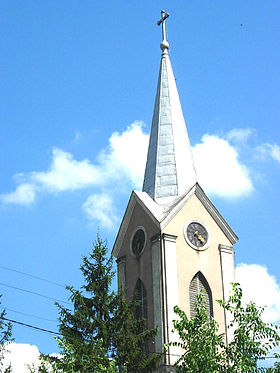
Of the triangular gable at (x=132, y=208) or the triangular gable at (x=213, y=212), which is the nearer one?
the triangular gable at (x=132, y=208)

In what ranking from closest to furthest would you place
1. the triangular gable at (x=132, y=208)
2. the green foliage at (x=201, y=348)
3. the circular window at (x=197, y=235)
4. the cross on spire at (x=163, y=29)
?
1. the green foliage at (x=201, y=348)
2. the circular window at (x=197, y=235)
3. the triangular gable at (x=132, y=208)
4. the cross on spire at (x=163, y=29)

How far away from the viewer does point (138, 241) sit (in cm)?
3850

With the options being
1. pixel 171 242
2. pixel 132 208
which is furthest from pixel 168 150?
pixel 171 242

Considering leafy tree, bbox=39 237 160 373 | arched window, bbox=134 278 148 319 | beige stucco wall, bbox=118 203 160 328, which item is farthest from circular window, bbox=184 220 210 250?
leafy tree, bbox=39 237 160 373

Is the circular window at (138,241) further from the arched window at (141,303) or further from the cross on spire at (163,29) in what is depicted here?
the cross on spire at (163,29)

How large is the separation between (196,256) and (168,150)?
632cm

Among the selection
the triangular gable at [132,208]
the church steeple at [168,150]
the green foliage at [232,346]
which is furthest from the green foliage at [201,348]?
the church steeple at [168,150]

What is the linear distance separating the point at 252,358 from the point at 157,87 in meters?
23.8

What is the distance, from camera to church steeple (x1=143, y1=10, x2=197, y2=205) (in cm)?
3972

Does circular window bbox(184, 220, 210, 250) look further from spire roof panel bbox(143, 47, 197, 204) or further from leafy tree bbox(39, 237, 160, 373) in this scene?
leafy tree bbox(39, 237, 160, 373)

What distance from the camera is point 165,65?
1758 inches

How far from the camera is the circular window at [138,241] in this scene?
38.1 m

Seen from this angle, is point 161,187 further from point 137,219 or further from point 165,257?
point 165,257

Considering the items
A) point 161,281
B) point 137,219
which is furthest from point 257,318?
point 137,219
